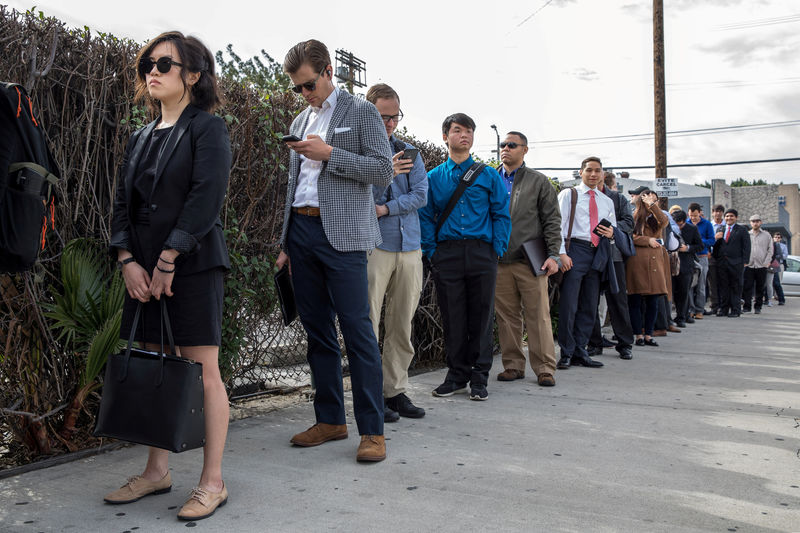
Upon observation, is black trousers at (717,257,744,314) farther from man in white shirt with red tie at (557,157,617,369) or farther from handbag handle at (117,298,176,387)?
handbag handle at (117,298,176,387)

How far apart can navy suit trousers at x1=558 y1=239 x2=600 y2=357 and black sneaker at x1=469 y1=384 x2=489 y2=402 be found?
1887 millimetres

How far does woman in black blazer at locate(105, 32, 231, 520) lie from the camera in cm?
295

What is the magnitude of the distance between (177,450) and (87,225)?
5.60 feet

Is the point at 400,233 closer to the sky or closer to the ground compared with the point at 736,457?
closer to the sky

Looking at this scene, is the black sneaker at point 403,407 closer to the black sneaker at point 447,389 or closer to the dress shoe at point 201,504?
the black sneaker at point 447,389

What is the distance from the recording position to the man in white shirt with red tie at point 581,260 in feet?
23.2

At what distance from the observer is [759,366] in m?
7.28

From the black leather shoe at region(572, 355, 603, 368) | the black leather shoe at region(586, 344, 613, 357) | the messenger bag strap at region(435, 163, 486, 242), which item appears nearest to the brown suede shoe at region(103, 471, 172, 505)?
the messenger bag strap at region(435, 163, 486, 242)

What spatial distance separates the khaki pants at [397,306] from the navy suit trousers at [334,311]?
66 cm

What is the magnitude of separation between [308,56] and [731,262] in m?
12.7

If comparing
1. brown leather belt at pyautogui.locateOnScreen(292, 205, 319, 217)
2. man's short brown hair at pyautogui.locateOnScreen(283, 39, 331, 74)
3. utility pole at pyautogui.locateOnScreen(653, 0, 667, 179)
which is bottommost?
brown leather belt at pyautogui.locateOnScreen(292, 205, 319, 217)

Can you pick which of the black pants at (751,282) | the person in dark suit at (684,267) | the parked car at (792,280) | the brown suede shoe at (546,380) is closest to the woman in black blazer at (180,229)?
the brown suede shoe at (546,380)

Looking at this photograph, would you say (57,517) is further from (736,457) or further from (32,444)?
(736,457)

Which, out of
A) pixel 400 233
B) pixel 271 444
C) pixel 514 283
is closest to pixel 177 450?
pixel 271 444
